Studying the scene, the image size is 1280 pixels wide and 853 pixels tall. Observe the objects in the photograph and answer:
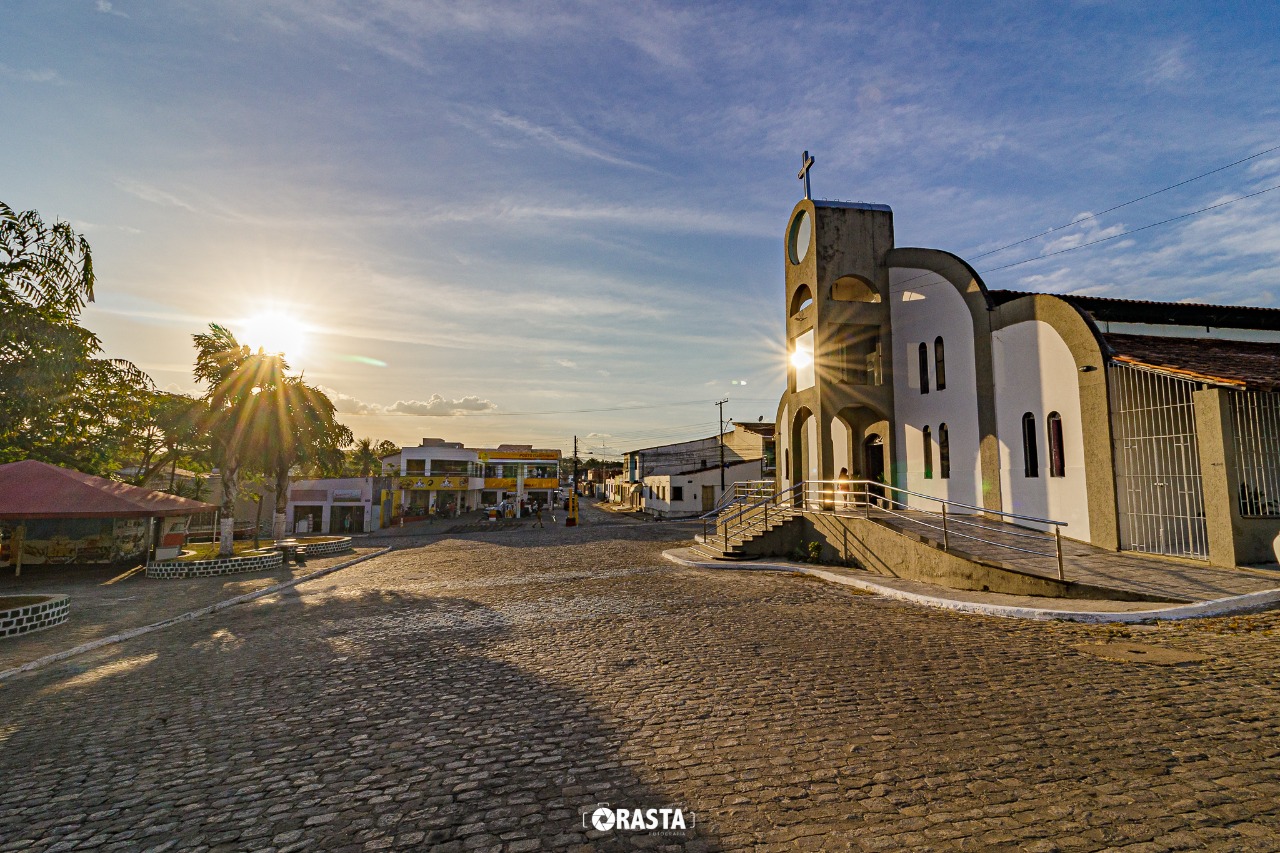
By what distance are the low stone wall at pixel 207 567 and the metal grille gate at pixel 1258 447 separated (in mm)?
25119

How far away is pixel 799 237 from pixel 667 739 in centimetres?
2090

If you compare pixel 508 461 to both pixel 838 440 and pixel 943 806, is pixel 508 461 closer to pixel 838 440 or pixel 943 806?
pixel 838 440

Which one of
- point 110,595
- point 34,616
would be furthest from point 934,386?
point 110,595

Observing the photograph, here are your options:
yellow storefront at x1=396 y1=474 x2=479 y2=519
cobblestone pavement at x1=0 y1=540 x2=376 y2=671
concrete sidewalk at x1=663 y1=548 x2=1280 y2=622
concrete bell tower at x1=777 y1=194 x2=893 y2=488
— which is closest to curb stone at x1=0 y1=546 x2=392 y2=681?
cobblestone pavement at x1=0 y1=540 x2=376 y2=671

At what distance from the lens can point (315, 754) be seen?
524 cm

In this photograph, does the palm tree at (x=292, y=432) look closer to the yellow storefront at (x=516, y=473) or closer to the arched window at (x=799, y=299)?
the arched window at (x=799, y=299)

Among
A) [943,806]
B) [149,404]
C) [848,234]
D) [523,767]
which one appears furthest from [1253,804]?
[149,404]

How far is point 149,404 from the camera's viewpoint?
2666 cm

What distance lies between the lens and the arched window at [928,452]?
1952 centimetres

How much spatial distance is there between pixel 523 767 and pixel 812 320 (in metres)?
18.8

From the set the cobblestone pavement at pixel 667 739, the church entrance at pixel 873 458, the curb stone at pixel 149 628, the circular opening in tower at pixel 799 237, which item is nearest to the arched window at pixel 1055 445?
the cobblestone pavement at pixel 667 739

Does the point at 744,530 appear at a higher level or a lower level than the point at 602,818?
higher

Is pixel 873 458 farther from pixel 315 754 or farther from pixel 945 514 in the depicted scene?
pixel 315 754

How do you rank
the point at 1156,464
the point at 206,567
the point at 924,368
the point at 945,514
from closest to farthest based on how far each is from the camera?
the point at 1156,464
the point at 945,514
the point at 206,567
the point at 924,368
